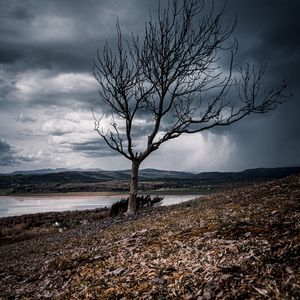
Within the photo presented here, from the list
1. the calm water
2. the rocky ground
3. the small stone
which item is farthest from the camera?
the calm water

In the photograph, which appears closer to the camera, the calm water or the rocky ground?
the rocky ground

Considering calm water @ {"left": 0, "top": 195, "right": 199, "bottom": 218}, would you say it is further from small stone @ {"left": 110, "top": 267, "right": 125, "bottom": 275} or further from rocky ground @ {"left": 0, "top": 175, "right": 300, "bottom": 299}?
small stone @ {"left": 110, "top": 267, "right": 125, "bottom": 275}

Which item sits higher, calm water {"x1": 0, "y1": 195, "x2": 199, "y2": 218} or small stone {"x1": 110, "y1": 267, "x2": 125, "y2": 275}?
small stone {"x1": 110, "y1": 267, "x2": 125, "y2": 275}

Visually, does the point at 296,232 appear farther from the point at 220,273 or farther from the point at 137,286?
the point at 137,286

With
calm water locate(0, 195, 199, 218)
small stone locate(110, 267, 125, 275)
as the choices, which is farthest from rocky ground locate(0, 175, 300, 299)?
calm water locate(0, 195, 199, 218)

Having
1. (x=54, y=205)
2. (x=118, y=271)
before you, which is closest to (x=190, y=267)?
(x=118, y=271)

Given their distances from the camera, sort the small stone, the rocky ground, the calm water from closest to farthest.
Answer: the rocky ground
the small stone
the calm water

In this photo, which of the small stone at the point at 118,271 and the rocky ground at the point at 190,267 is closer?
the rocky ground at the point at 190,267

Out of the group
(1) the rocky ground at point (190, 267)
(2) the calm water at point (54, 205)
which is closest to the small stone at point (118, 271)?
(1) the rocky ground at point (190, 267)

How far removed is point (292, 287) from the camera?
362cm

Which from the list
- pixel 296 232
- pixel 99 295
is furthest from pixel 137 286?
pixel 296 232

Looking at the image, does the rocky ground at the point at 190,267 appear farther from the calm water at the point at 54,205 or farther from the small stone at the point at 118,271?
the calm water at the point at 54,205

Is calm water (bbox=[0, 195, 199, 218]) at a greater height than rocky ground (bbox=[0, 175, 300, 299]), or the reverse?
rocky ground (bbox=[0, 175, 300, 299])

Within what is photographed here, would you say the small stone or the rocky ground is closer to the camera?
the rocky ground
